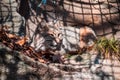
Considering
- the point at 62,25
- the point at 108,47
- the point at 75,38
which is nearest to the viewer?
the point at 108,47

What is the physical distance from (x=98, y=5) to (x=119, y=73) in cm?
129

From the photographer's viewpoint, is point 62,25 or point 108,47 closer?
point 108,47

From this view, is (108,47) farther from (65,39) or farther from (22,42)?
(22,42)

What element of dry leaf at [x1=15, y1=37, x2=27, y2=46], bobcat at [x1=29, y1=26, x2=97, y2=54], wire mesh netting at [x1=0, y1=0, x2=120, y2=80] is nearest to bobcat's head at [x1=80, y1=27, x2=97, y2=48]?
bobcat at [x1=29, y1=26, x2=97, y2=54]

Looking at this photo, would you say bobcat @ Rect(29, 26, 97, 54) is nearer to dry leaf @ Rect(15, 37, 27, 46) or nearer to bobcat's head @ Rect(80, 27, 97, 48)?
bobcat's head @ Rect(80, 27, 97, 48)

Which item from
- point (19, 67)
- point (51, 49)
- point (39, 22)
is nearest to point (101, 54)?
point (51, 49)

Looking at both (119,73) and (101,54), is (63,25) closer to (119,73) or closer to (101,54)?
(101,54)

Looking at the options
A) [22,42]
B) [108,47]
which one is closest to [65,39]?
[108,47]

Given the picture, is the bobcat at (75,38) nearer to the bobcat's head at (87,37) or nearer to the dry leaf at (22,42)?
the bobcat's head at (87,37)

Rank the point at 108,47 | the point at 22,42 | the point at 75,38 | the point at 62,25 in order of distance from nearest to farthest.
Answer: the point at 22,42 → the point at 108,47 → the point at 75,38 → the point at 62,25

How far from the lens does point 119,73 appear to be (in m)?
3.88

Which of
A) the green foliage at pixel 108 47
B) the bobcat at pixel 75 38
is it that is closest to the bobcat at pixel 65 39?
the bobcat at pixel 75 38

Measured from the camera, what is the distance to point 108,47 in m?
4.27

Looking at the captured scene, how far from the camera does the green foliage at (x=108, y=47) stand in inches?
163
